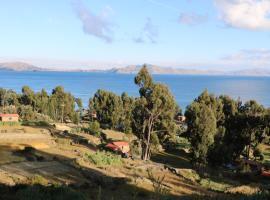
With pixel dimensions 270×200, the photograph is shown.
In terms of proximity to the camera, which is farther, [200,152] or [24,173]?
[200,152]

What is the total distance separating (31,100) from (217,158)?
64314mm

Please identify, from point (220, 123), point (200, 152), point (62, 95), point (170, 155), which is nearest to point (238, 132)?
point (220, 123)

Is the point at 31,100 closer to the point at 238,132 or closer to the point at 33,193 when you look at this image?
the point at 238,132

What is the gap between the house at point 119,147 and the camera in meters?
46.9

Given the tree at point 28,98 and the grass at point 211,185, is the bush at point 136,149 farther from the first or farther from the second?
the tree at point 28,98

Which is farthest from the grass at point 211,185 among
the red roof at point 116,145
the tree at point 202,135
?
the red roof at point 116,145

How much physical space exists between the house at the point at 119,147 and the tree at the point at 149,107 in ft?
16.2

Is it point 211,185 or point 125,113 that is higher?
point 211,185

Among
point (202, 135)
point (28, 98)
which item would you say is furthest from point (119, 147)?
point (28, 98)

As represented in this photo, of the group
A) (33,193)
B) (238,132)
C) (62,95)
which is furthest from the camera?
(62,95)

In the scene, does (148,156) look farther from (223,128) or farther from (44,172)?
(44,172)

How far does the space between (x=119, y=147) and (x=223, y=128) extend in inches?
529

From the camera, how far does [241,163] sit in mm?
47250

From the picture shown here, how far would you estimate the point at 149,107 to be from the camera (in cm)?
4144
